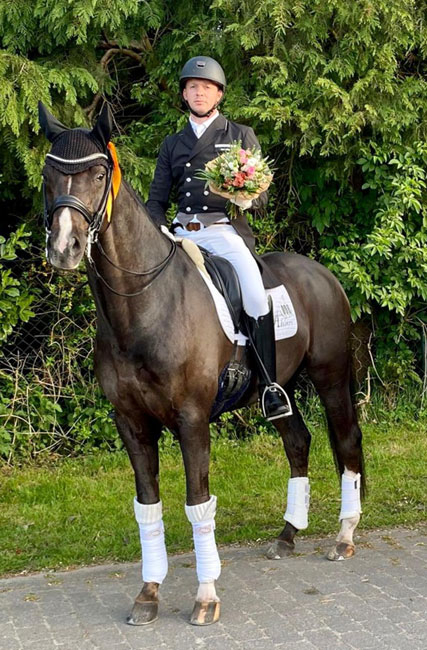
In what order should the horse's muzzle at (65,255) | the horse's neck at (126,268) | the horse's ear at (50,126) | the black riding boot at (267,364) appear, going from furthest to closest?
the black riding boot at (267,364) → the horse's neck at (126,268) → the horse's ear at (50,126) → the horse's muzzle at (65,255)

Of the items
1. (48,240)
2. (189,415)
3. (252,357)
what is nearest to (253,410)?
(252,357)

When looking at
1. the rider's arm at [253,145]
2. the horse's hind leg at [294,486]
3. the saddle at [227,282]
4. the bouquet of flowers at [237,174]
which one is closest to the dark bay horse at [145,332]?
the saddle at [227,282]

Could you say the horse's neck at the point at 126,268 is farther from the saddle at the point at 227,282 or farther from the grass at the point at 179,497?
the grass at the point at 179,497

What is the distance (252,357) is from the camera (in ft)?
17.4

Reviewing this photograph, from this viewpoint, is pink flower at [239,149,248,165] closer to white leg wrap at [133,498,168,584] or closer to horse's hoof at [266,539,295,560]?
white leg wrap at [133,498,168,584]

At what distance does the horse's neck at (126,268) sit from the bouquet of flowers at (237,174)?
521mm

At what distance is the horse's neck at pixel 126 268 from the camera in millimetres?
4391

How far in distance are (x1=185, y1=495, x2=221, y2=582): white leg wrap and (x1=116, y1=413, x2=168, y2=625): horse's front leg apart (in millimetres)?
238

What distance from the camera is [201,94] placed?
5152 mm

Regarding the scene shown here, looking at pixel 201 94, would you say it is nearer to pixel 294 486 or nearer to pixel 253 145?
→ pixel 253 145

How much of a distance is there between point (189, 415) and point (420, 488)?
327 cm

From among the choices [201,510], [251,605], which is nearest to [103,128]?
[201,510]

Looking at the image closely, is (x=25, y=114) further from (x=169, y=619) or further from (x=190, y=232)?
(x=169, y=619)

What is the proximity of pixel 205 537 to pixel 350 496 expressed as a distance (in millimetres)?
1461
